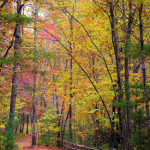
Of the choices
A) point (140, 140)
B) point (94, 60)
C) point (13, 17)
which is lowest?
point (140, 140)

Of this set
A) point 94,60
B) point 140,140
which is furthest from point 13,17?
point 140,140

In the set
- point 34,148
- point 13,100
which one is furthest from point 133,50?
point 34,148

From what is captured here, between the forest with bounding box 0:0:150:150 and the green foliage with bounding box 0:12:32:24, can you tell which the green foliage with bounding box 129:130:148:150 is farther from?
the green foliage with bounding box 0:12:32:24

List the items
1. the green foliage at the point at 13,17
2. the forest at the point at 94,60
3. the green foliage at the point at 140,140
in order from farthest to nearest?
the green foliage at the point at 13,17, the forest at the point at 94,60, the green foliage at the point at 140,140

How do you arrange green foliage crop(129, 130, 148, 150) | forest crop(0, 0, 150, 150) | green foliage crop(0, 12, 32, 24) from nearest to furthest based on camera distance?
1. green foliage crop(129, 130, 148, 150)
2. forest crop(0, 0, 150, 150)
3. green foliage crop(0, 12, 32, 24)

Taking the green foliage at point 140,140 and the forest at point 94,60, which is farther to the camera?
the forest at point 94,60

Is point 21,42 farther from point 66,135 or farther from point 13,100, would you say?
point 66,135

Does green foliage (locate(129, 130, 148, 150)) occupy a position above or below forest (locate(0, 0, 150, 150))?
below

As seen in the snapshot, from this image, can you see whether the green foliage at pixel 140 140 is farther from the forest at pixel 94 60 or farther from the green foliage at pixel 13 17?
the green foliage at pixel 13 17

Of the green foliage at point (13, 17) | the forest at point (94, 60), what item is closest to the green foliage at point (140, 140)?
the forest at point (94, 60)

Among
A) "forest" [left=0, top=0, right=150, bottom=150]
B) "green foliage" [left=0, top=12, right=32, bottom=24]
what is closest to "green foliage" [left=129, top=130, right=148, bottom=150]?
"forest" [left=0, top=0, right=150, bottom=150]

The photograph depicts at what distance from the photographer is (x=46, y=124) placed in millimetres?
13836

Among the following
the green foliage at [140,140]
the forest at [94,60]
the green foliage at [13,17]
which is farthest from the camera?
the green foliage at [13,17]

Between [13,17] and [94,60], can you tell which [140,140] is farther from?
[13,17]
